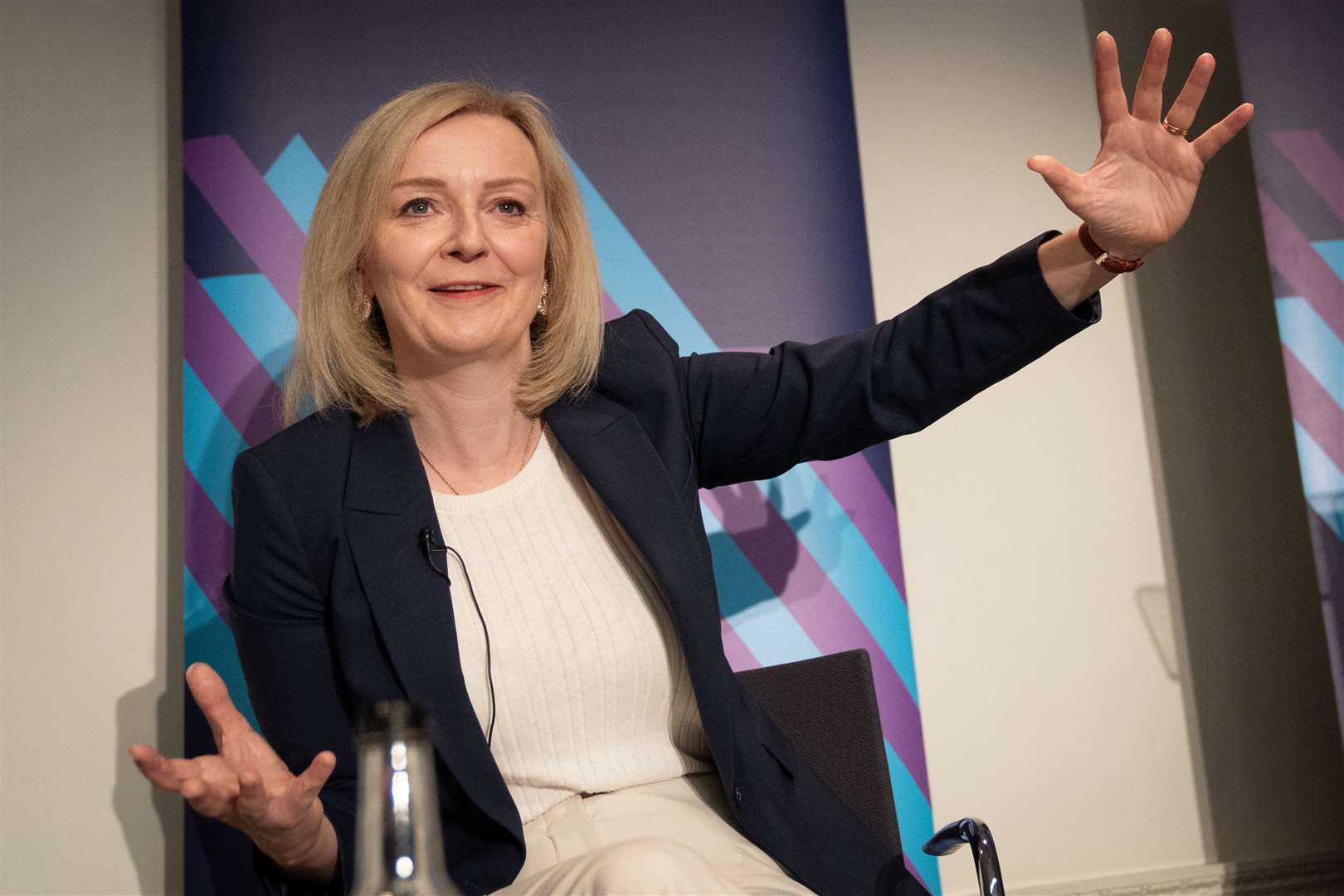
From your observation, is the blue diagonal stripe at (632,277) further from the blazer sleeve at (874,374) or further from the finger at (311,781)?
the finger at (311,781)

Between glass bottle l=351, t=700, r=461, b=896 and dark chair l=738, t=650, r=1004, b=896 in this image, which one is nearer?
glass bottle l=351, t=700, r=461, b=896

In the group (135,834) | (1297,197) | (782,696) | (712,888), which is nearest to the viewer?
(712,888)

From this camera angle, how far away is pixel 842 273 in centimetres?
267

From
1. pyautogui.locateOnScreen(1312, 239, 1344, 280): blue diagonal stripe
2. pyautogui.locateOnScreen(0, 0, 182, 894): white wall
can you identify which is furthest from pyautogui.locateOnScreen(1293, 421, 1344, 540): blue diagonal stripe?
pyautogui.locateOnScreen(0, 0, 182, 894): white wall

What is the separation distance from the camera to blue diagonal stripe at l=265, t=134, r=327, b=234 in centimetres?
245

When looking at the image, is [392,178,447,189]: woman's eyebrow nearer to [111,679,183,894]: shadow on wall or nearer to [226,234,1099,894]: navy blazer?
[226,234,1099,894]: navy blazer

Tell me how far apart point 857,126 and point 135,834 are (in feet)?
7.19

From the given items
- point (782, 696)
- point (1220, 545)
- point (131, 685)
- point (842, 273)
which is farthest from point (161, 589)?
point (1220, 545)

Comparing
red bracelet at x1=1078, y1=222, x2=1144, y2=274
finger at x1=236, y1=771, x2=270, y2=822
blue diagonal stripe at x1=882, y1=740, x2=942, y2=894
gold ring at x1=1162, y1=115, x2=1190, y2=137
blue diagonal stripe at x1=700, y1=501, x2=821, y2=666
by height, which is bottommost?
blue diagonal stripe at x1=882, y1=740, x2=942, y2=894

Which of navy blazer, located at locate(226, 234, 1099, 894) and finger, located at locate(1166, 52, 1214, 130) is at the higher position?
finger, located at locate(1166, 52, 1214, 130)

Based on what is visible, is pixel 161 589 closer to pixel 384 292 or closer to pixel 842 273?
pixel 384 292

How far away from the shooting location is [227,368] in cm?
237

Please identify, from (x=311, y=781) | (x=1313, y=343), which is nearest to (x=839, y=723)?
(x=311, y=781)

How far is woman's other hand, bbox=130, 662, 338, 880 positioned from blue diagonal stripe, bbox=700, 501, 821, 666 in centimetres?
134
